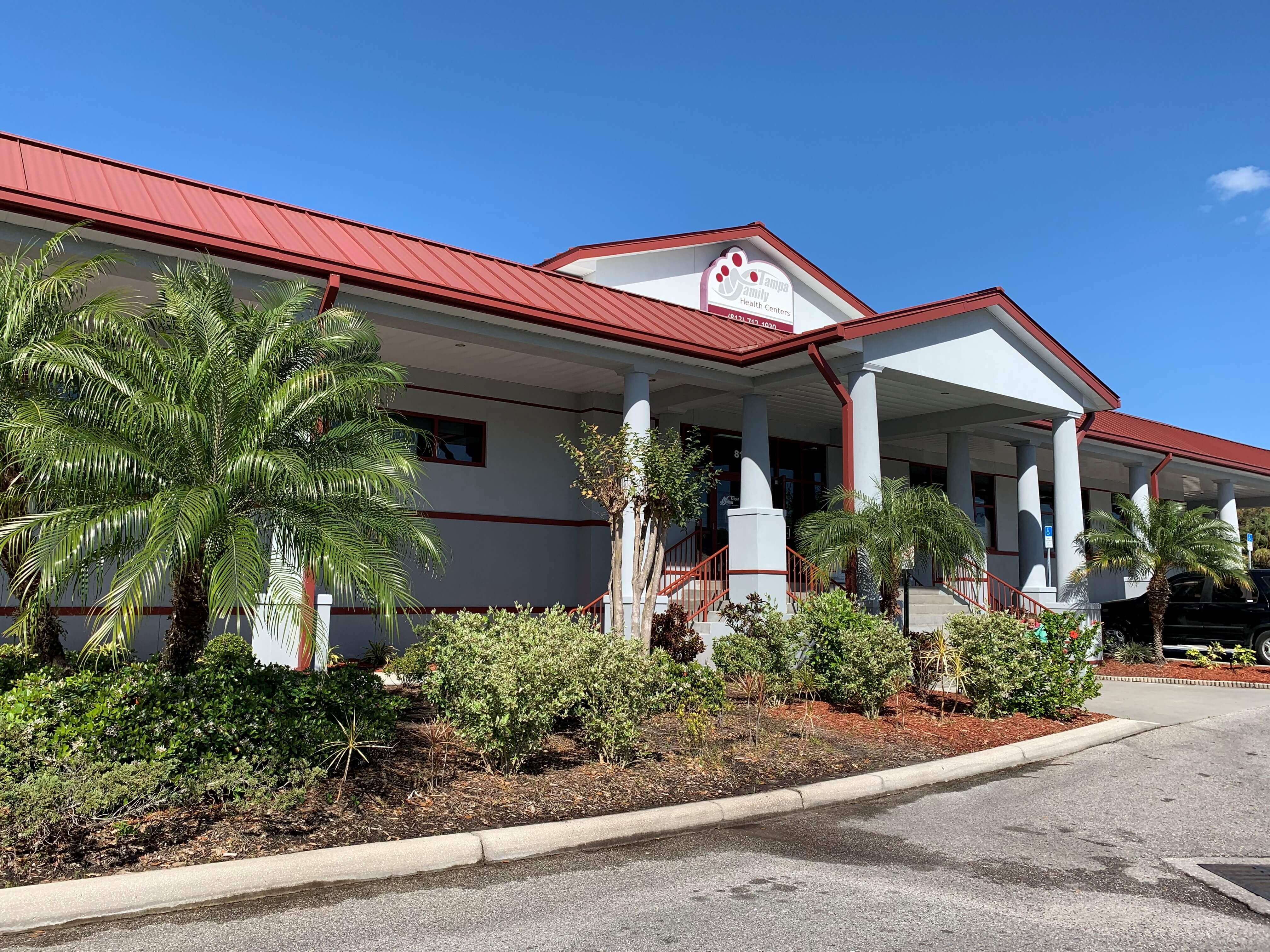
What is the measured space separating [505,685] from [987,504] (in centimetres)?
2117

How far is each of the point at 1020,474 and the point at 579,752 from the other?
51.8 feet

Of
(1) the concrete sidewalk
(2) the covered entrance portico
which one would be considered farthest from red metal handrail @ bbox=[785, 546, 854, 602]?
(1) the concrete sidewalk

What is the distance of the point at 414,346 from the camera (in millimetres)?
13836

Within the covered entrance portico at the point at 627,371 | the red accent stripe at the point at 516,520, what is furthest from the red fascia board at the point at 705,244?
the red accent stripe at the point at 516,520

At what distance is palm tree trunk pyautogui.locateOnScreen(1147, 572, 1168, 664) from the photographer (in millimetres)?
17250

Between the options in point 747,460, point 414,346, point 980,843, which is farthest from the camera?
point 747,460

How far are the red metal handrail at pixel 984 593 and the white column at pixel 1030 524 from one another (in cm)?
60

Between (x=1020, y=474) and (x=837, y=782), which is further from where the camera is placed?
(x=1020, y=474)

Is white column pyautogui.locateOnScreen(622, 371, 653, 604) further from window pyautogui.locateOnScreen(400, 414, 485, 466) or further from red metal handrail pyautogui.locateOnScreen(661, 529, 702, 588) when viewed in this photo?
window pyautogui.locateOnScreen(400, 414, 485, 466)

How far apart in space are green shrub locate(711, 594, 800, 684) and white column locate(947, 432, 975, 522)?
9.75m

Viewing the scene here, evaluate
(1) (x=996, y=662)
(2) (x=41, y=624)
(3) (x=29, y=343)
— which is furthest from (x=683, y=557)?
(3) (x=29, y=343)

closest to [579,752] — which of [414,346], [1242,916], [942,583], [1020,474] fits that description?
[1242,916]

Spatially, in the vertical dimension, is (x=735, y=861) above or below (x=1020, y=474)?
below

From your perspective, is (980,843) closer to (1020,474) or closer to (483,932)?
(483,932)
